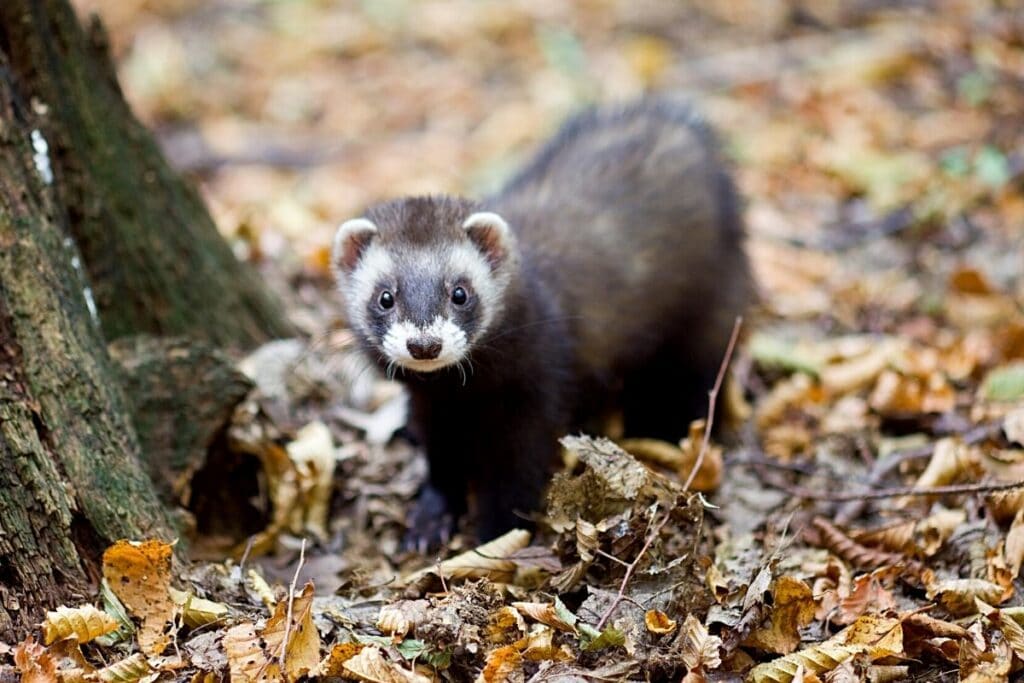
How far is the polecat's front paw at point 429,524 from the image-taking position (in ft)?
16.5

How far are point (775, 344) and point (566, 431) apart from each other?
1705mm

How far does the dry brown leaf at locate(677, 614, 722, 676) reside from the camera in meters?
3.40

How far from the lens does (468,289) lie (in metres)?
4.49

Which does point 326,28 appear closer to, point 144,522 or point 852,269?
point 852,269

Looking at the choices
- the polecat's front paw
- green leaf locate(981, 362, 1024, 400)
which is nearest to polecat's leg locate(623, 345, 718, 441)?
the polecat's front paw

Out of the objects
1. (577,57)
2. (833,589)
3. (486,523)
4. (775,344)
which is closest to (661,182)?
(775,344)

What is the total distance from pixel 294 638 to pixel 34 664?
0.74m

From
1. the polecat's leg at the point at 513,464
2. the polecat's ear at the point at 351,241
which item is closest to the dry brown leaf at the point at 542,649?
the polecat's leg at the point at 513,464

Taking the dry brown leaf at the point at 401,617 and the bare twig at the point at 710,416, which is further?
the bare twig at the point at 710,416

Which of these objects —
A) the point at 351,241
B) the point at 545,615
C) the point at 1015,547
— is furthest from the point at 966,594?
the point at 351,241

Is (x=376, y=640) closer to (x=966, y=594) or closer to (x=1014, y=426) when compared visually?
(x=966, y=594)

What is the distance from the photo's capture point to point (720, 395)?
5.93 m

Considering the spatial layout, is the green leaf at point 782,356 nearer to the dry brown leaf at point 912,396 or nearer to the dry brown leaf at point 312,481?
the dry brown leaf at point 912,396

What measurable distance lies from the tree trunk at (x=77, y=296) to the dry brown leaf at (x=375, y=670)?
0.93 meters
